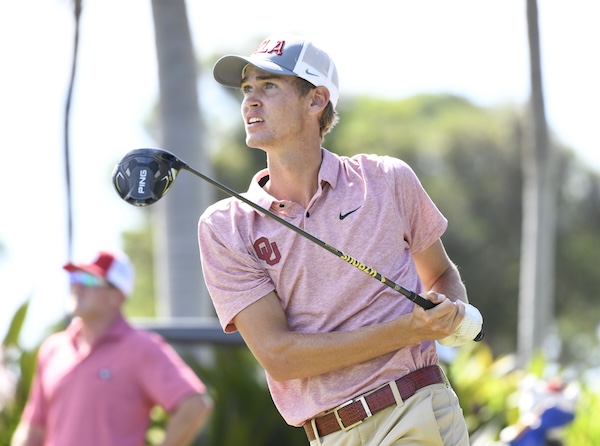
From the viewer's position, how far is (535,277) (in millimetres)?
11875

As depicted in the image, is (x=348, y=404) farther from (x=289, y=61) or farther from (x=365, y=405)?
(x=289, y=61)

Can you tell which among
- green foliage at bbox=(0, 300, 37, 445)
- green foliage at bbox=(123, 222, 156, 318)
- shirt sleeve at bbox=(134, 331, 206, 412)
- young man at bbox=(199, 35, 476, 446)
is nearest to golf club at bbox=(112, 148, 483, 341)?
young man at bbox=(199, 35, 476, 446)

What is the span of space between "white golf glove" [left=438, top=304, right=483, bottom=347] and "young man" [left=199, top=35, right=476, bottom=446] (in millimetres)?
22

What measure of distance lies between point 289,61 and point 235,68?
0.25 metres

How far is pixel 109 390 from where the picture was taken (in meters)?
6.31

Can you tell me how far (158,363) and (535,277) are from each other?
6.26m

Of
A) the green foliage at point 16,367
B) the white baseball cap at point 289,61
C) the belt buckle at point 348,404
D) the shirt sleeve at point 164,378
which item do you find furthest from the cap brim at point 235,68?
the green foliage at point 16,367

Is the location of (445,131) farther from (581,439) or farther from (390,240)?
(390,240)

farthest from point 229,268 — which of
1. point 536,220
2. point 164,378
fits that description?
point 536,220

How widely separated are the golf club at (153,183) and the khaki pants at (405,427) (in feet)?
0.94

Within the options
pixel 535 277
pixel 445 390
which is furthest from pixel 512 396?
pixel 445 390

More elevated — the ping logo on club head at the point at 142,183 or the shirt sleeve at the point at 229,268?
the ping logo on club head at the point at 142,183

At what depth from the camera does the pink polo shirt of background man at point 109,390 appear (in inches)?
245

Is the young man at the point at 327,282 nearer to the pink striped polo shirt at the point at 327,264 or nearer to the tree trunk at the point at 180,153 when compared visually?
the pink striped polo shirt at the point at 327,264
